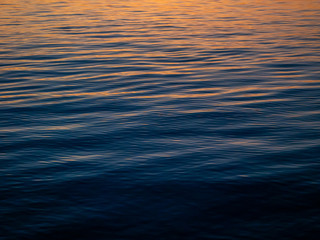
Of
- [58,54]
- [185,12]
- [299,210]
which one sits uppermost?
[185,12]

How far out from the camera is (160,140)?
8.21 meters

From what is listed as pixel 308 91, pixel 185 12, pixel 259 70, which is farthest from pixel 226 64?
pixel 185 12

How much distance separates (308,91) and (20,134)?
6789 mm

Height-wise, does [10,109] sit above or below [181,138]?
above

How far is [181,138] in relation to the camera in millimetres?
8258

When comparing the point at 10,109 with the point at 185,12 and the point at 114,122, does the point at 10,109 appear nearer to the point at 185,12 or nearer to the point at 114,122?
the point at 114,122

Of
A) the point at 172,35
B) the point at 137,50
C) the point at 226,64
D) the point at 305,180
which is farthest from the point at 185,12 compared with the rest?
the point at 305,180

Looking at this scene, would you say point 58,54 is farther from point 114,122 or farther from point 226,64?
point 114,122

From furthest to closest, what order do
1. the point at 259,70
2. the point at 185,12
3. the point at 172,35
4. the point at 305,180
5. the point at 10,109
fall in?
the point at 185,12 → the point at 172,35 → the point at 259,70 → the point at 10,109 → the point at 305,180

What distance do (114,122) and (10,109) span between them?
2.64 m

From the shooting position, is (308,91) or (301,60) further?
(301,60)

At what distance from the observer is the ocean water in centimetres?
562

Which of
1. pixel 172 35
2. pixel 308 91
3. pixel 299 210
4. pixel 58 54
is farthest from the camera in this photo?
pixel 172 35

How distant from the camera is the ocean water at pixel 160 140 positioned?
5.62 metres
